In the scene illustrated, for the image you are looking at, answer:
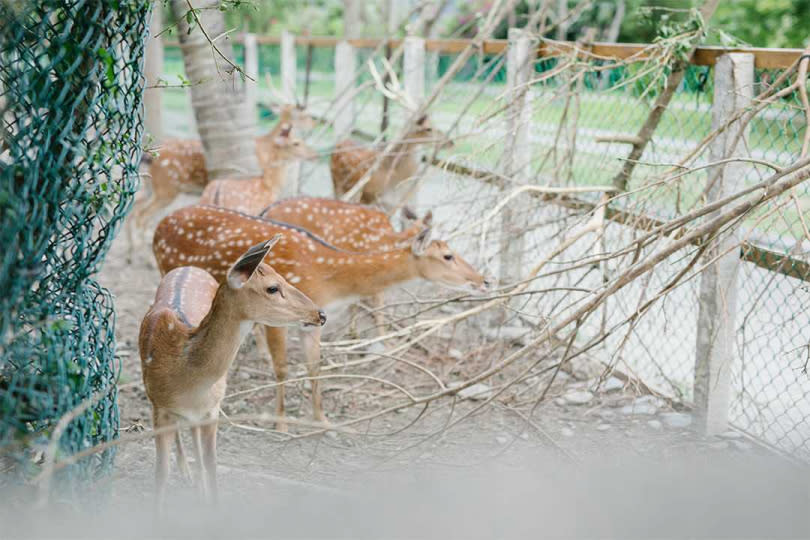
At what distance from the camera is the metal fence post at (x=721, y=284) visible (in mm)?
4508

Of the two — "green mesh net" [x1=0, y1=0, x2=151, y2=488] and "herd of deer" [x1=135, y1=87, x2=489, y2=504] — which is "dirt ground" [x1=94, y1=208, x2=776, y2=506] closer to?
"herd of deer" [x1=135, y1=87, x2=489, y2=504]

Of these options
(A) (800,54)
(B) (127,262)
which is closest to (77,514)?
(A) (800,54)

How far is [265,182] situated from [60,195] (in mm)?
4813

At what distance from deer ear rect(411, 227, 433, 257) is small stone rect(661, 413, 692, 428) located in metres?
1.58

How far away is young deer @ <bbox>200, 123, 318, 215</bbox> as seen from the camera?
693cm

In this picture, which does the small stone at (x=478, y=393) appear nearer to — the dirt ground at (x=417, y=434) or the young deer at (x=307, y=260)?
the dirt ground at (x=417, y=434)

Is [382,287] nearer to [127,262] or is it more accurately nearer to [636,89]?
[636,89]

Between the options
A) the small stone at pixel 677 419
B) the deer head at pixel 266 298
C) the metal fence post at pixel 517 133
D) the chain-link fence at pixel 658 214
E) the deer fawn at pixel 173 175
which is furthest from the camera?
the deer fawn at pixel 173 175

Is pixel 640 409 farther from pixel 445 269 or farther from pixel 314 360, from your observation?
pixel 314 360

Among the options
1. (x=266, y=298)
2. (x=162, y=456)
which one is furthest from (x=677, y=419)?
(x=162, y=456)

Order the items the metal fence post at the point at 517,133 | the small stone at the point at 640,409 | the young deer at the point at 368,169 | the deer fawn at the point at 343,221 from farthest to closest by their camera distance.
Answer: the young deer at the point at 368,169 < the metal fence post at the point at 517,133 < the deer fawn at the point at 343,221 < the small stone at the point at 640,409

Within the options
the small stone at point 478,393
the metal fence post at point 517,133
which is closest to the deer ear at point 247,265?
the small stone at point 478,393

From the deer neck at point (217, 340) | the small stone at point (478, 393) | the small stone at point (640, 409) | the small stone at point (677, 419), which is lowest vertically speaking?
the small stone at point (478, 393)

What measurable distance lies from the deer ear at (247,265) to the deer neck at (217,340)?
0.10 meters
